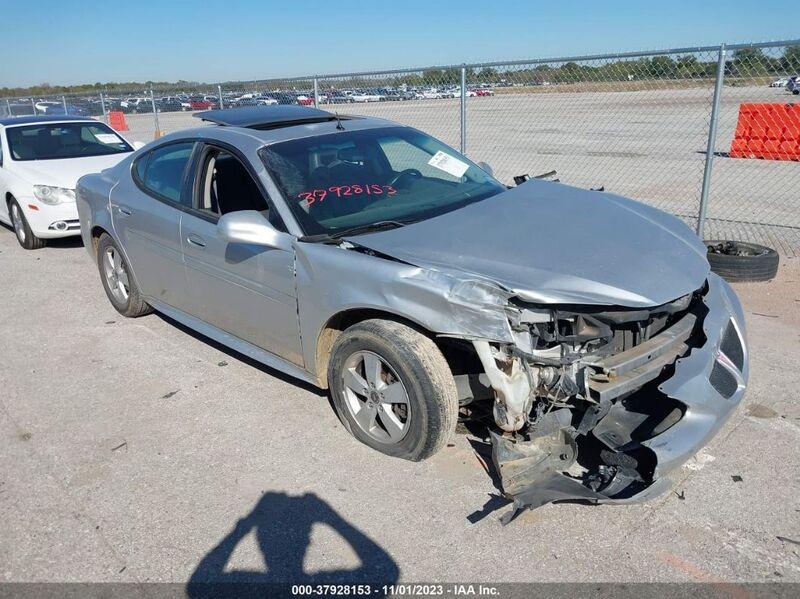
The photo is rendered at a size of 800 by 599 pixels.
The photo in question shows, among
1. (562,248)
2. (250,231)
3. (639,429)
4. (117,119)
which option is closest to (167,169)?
(250,231)

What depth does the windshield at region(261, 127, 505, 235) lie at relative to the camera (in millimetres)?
3834

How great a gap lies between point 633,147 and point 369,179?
43.6 ft

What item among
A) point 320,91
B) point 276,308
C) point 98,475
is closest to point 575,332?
point 276,308

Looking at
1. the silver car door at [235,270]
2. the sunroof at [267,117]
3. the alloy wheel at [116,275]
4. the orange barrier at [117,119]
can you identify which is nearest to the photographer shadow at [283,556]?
the silver car door at [235,270]

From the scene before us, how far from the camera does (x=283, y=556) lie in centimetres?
287

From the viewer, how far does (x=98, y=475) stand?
3.52 metres

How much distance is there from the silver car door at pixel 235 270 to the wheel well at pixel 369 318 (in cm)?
18

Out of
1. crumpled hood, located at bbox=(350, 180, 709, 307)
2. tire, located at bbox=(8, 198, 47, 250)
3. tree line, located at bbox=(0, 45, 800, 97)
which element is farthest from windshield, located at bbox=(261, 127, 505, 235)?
tire, located at bbox=(8, 198, 47, 250)

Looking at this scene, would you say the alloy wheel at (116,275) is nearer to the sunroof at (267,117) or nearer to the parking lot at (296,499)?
the parking lot at (296,499)

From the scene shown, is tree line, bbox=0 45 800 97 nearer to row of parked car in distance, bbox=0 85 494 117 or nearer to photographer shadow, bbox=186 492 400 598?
row of parked car in distance, bbox=0 85 494 117

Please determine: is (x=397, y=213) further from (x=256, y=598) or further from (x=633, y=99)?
(x=633, y=99)

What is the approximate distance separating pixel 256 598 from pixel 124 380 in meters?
2.55

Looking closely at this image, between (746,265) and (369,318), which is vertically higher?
(369,318)

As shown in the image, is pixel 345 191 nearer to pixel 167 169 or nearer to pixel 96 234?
pixel 167 169
